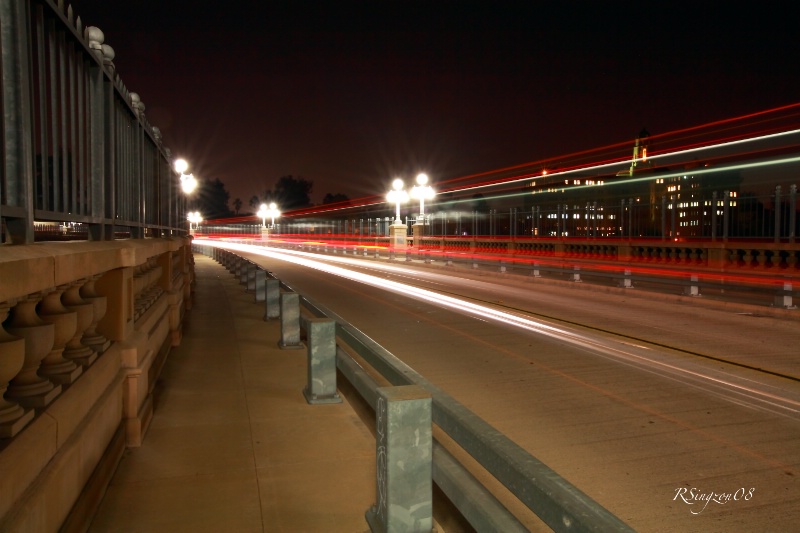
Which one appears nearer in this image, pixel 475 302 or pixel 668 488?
pixel 668 488

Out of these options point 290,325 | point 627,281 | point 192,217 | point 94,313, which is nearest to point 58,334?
point 94,313

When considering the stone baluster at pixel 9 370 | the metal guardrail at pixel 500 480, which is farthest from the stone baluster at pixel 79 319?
the metal guardrail at pixel 500 480

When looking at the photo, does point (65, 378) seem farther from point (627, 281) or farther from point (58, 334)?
point (627, 281)

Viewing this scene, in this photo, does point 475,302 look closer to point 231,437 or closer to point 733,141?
point 231,437

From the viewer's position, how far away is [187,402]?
7.48 metres

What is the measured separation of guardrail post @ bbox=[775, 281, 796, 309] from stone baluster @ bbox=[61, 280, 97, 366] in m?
15.2

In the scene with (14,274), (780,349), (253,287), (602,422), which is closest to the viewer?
(14,274)

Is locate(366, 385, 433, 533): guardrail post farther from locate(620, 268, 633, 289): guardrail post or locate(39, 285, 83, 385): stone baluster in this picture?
locate(620, 268, 633, 289): guardrail post

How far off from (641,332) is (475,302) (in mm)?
6207

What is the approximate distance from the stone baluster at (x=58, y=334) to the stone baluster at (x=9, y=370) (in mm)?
593

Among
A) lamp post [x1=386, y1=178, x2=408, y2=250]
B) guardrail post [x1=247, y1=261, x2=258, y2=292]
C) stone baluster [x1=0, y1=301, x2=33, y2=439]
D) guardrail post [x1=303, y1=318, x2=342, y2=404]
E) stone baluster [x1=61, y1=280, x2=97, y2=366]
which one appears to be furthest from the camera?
lamp post [x1=386, y1=178, x2=408, y2=250]

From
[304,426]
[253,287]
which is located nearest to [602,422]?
[304,426]

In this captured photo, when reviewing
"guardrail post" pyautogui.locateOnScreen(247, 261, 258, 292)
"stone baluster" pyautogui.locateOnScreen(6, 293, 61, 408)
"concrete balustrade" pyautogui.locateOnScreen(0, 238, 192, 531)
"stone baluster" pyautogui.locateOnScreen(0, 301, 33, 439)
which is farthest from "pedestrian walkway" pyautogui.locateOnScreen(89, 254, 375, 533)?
"guardrail post" pyautogui.locateOnScreen(247, 261, 258, 292)

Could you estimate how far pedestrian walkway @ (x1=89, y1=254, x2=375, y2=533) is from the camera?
4453mm
